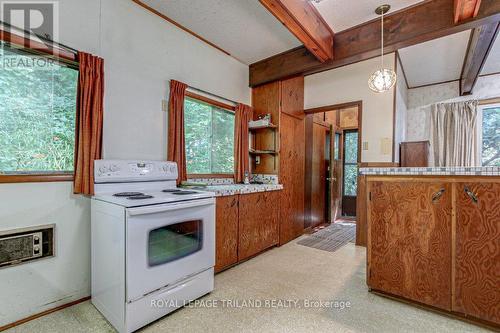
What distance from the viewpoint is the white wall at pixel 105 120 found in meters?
1.62

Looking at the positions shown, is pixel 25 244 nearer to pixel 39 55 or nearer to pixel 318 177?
pixel 39 55

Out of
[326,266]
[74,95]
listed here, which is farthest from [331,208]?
[74,95]

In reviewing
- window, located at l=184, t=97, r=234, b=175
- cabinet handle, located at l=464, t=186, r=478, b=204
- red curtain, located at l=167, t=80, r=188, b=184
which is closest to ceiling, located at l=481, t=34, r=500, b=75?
cabinet handle, located at l=464, t=186, r=478, b=204

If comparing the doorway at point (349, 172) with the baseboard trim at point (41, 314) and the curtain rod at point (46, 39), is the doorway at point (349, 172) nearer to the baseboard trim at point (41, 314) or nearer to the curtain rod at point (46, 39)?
the baseboard trim at point (41, 314)

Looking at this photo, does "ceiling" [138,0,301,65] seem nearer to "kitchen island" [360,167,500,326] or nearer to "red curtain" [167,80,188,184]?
"red curtain" [167,80,188,184]

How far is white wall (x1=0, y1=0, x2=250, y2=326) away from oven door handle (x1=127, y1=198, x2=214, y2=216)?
0.76 meters

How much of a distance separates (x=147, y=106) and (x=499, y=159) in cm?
551

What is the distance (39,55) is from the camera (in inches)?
68.8

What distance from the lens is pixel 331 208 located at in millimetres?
4730

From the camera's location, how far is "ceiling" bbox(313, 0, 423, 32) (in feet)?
7.20

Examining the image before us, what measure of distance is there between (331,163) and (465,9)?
3054 millimetres

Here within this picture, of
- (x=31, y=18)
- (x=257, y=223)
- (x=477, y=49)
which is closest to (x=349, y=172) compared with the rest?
(x=477, y=49)

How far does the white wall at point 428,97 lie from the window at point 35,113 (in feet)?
17.9

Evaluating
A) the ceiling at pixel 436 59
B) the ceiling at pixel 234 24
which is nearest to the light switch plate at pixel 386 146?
the ceiling at pixel 436 59
